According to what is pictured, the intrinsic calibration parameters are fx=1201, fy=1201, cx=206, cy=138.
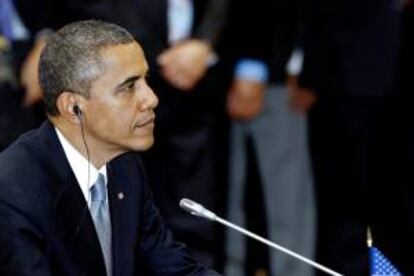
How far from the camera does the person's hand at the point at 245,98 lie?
14.3 ft

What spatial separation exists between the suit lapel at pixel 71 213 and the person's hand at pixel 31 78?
135cm

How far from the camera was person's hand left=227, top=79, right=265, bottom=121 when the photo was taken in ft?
14.3

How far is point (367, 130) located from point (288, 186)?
373mm

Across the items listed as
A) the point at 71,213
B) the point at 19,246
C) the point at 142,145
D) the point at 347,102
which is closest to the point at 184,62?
the point at 347,102

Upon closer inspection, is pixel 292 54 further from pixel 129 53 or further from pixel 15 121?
pixel 129 53

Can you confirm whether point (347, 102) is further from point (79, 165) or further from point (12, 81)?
point (79, 165)

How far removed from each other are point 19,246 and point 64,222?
16 centimetres

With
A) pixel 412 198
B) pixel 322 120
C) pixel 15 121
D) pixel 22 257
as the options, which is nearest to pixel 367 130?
pixel 322 120

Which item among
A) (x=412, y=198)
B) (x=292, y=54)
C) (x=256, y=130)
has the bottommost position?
(x=412, y=198)

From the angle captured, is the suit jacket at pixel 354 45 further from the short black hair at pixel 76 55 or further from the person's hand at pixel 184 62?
the short black hair at pixel 76 55

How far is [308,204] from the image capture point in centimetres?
463

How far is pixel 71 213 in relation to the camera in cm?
278

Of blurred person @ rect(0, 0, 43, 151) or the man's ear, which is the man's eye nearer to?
the man's ear

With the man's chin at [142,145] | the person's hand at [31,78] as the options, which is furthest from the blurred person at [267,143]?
the man's chin at [142,145]
